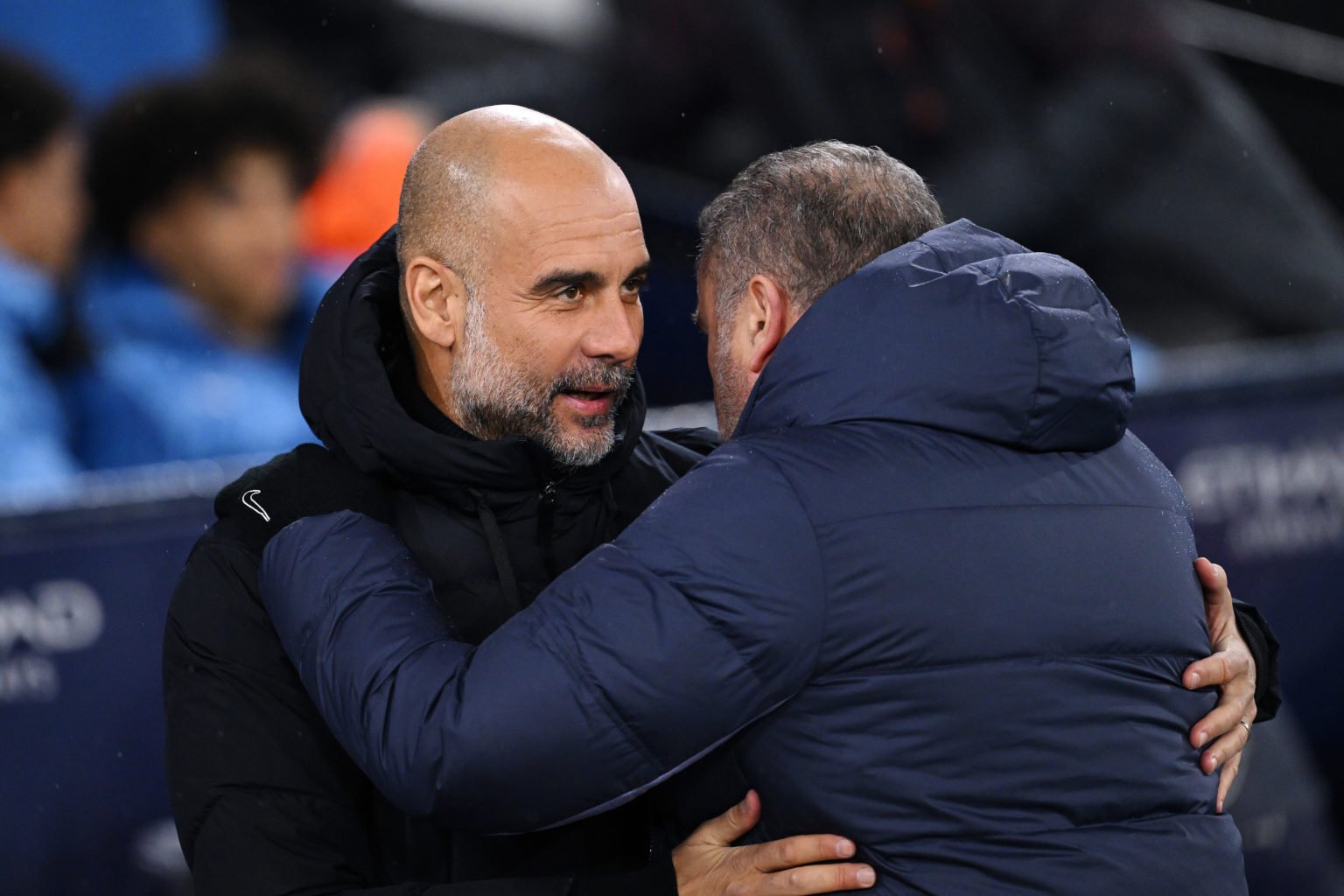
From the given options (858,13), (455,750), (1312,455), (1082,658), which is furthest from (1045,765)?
(858,13)

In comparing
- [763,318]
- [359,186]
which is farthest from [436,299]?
[359,186]

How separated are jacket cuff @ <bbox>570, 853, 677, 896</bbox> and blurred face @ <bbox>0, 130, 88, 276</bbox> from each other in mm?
2905

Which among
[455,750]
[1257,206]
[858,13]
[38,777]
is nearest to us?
[455,750]

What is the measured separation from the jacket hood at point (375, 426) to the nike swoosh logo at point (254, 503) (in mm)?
115

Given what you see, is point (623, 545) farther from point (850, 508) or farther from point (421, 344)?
point (421, 344)

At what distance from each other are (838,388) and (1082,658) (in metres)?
0.38

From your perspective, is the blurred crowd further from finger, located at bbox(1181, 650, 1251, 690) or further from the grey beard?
finger, located at bbox(1181, 650, 1251, 690)

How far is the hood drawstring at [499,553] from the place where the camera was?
1.86m

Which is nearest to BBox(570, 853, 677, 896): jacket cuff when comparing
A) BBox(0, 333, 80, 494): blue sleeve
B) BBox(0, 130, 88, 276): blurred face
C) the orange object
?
BBox(0, 333, 80, 494): blue sleeve

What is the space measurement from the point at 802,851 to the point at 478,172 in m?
0.98

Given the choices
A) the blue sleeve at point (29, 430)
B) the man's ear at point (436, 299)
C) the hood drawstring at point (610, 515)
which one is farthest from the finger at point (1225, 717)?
the blue sleeve at point (29, 430)

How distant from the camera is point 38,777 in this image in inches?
111

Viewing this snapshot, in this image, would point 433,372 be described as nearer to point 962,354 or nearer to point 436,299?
point 436,299

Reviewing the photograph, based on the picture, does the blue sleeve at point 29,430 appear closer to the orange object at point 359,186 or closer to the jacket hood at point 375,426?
the orange object at point 359,186
